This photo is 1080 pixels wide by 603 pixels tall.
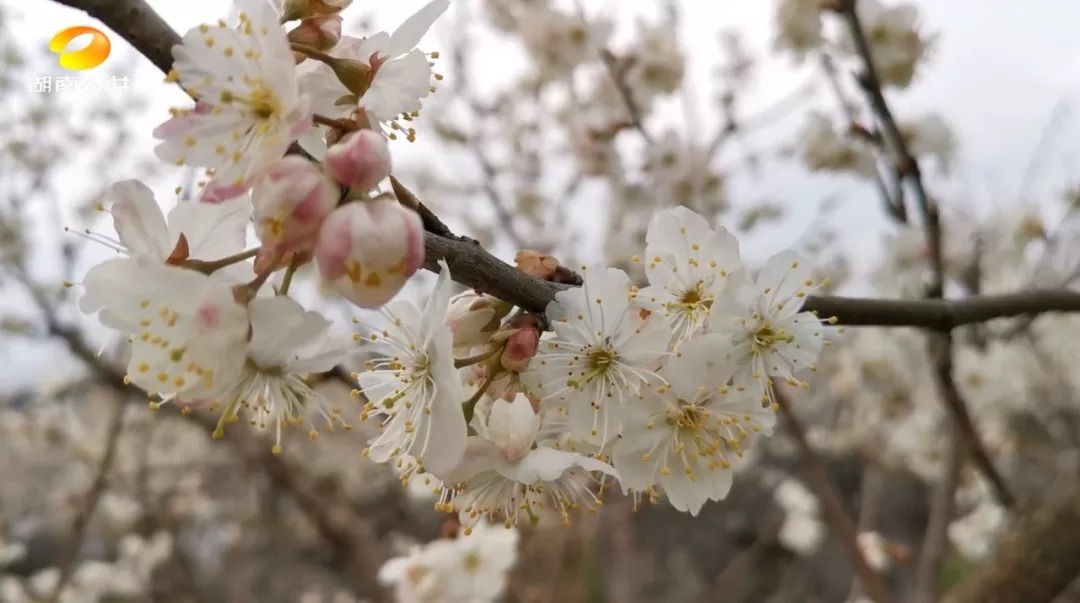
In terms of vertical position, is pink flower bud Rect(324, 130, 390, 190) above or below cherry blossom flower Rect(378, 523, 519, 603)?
above

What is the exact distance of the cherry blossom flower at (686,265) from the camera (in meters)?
0.63

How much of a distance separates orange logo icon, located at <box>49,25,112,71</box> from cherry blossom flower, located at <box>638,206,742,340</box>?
0.45 meters

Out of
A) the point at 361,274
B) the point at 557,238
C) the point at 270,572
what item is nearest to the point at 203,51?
the point at 361,274

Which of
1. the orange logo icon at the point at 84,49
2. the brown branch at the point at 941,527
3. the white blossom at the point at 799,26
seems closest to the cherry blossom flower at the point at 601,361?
the orange logo icon at the point at 84,49

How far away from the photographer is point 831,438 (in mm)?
4309

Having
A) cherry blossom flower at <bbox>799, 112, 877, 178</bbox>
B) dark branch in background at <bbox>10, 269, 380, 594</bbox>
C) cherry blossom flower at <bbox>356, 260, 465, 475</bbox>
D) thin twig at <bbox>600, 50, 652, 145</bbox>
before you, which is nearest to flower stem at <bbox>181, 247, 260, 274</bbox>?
cherry blossom flower at <bbox>356, 260, 465, 475</bbox>

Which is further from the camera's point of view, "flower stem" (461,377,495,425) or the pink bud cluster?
"flower stem" (461,377,495,425)

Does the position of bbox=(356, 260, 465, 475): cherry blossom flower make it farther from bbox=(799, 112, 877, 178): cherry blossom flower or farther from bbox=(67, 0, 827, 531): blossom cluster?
bbox=(799, 112, 877, 178): cherry blossom flower

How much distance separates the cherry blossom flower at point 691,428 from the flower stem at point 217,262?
12.4 inches

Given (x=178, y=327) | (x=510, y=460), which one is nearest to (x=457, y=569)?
(x=510, y=460)

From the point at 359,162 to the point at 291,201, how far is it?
5 cm

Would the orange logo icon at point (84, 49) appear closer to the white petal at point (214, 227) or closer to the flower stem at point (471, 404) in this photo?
the white petal at point (214, 227)

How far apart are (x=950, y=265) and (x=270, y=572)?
4822 mm

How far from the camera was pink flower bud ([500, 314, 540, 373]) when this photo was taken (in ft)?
1.79
